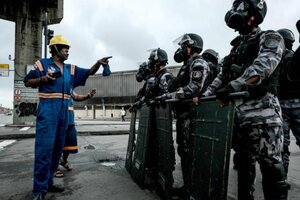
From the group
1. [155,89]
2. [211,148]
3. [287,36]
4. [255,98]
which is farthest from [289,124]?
[211,148]

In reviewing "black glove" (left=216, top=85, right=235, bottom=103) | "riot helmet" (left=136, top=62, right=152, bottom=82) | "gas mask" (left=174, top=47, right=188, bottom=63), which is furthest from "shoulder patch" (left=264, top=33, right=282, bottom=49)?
"riot helmet" (left=136, top=62, right=152, bottom=82)

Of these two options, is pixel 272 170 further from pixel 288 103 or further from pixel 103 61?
pixel 103 61

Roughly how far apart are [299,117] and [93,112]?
150 feet

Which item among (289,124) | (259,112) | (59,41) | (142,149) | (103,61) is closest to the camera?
(259,112)

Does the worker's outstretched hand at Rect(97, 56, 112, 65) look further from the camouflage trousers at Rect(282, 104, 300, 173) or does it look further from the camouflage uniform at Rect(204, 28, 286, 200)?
the camouflage trousers at Rect(282, 104, 300, 173)

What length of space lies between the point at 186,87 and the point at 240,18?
3.45ft

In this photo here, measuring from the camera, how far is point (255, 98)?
2615 millimetres

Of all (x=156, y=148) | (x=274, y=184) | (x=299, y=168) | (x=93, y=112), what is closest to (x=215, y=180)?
(x=274, y=184)

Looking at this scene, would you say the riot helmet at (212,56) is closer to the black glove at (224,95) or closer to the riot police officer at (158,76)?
the riot police officer at (158,76)

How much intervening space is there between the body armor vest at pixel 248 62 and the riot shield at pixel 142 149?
1.32 m

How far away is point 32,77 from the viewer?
11.6 ft

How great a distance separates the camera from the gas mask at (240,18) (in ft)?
9.04

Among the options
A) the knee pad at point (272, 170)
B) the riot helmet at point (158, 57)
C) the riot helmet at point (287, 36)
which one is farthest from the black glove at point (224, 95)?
the riot helmet at point (287, 36)

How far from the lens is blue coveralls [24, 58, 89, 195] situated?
332 cm
